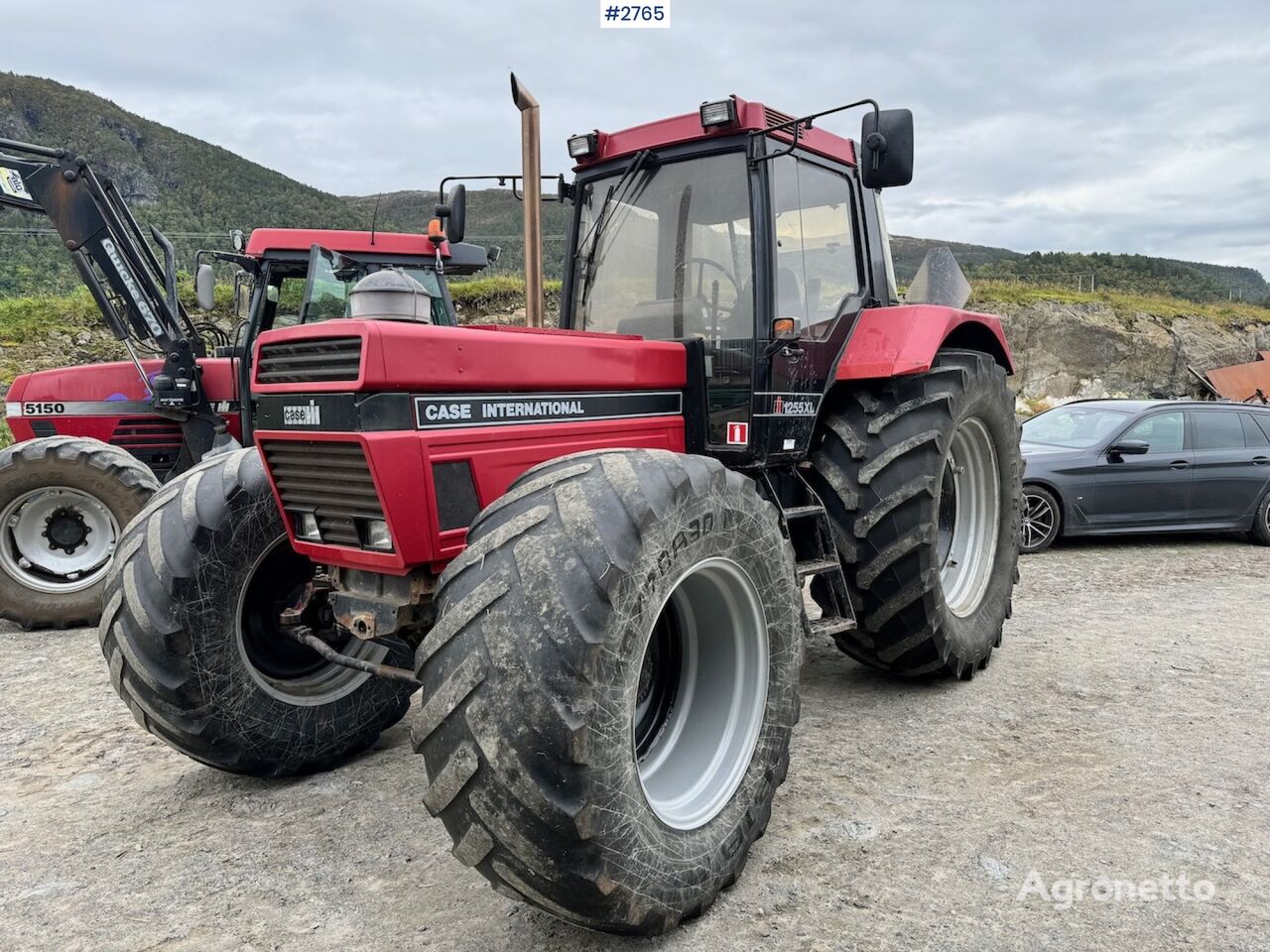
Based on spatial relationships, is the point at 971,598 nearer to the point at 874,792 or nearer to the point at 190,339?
the point at 874,792

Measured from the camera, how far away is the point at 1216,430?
854 cm

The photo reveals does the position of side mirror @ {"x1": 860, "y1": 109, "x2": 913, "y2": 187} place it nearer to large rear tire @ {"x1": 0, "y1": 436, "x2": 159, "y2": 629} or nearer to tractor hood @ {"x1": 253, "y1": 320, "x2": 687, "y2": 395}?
tractor hood @ {"x1": 253, "y1": 320, "x2": 687, "y2": 395}

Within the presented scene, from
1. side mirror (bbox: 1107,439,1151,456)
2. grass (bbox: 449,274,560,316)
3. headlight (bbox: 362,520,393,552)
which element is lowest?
side mirror (bbox: 1107,439,1151,456)

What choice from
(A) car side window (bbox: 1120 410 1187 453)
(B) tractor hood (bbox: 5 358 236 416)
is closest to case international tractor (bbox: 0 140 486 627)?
(B) tractor hood (bbox: 5 358 236 416)

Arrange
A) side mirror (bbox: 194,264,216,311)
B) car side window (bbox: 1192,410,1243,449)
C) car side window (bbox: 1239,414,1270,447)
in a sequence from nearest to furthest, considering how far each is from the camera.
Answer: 1. side mirror (bbox: 194,264,216,311)
2. car side window (bbox: 1192,410,1243,449)
3. car side window (bbox: 1239,414,1270,447)

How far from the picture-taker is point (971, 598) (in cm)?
461

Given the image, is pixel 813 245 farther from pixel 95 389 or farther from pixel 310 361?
pixel 95 389

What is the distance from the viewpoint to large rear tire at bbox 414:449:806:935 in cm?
203

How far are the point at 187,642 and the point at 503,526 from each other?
149cm

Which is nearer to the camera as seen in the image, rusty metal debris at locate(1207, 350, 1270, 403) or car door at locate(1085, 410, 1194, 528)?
car door at locate(1085, 410, 1194, 528)

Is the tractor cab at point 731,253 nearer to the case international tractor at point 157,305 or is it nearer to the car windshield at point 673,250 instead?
the car windshield at point 673,250

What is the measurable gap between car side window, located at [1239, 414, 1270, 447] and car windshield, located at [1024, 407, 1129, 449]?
1.28 meters

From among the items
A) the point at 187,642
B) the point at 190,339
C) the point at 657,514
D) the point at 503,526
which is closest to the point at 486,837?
the point at 503,526

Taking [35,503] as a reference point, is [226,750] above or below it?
below
